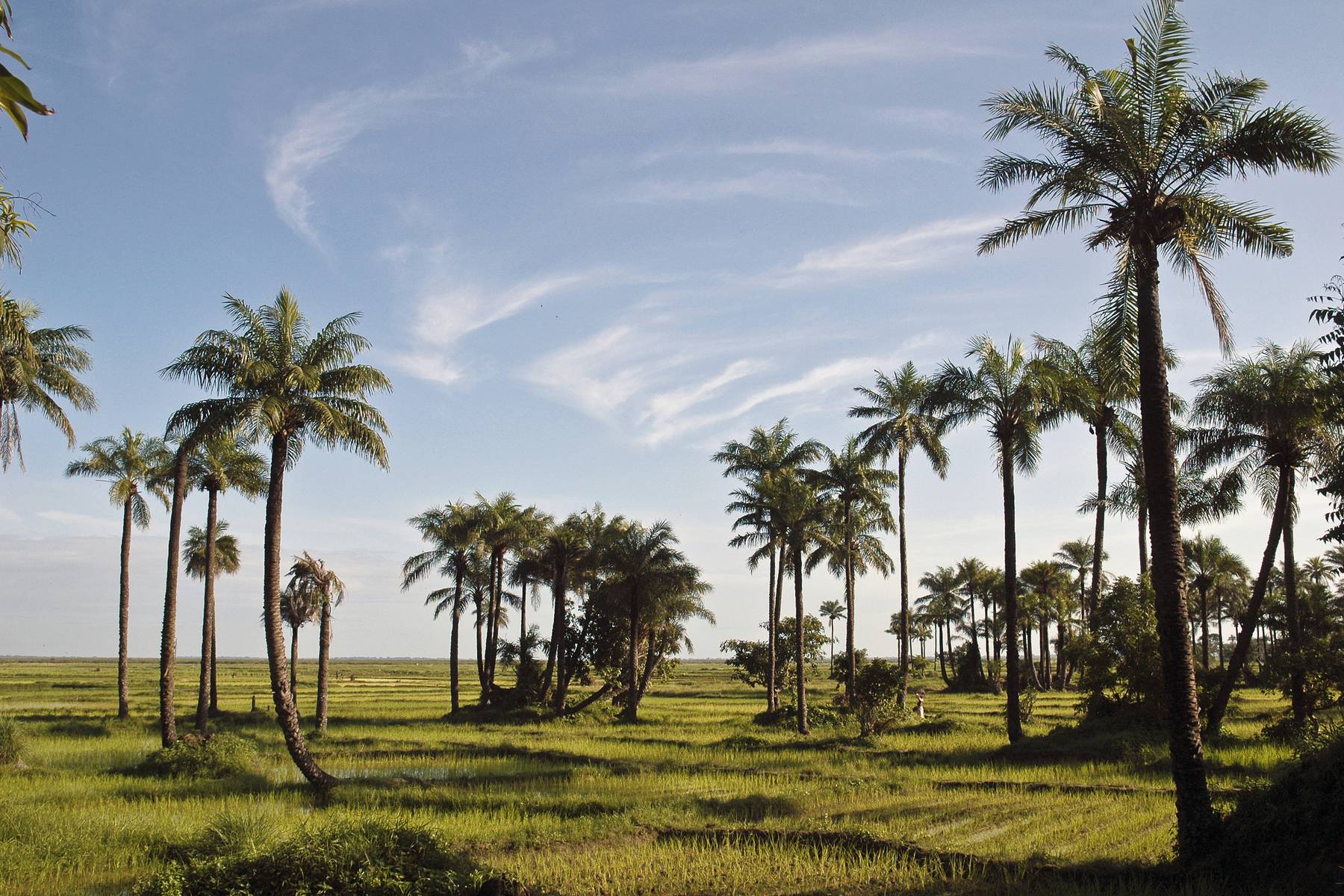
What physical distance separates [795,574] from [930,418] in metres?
9.52

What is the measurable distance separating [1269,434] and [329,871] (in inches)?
1114

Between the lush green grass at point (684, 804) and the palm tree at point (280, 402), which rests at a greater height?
the palm tree at point (280, 402)

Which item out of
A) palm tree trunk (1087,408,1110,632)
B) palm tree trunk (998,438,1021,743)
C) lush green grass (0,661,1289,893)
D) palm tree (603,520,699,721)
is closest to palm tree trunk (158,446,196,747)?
lush green grass (0,661,1289,893)

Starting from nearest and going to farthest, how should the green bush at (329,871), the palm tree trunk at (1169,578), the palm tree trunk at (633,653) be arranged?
the green bush at (329,871)
the palm tree trunk at (1169,578)
the palm tree trunk at (633,653)

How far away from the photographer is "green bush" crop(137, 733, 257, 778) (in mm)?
25859

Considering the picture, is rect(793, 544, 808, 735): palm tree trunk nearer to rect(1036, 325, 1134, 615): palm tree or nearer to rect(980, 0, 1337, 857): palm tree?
rect(1036, 325, 1134, 615): palm tree

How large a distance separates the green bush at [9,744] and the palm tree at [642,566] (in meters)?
26.9

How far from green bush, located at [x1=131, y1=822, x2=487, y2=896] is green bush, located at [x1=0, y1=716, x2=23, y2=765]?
18.1 metres

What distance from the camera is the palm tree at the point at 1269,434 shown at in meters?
26.3

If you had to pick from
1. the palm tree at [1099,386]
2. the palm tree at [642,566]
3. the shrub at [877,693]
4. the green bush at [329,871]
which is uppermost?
the palm tree at [1099,386]

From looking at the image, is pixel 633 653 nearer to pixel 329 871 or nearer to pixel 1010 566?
pixel 1010 566

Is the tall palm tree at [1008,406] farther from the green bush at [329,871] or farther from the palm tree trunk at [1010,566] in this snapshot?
the green bush at [329,871]

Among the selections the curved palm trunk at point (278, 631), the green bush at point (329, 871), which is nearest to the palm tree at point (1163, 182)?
the green bush at point (329, 871)

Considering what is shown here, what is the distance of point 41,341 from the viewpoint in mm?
30250
